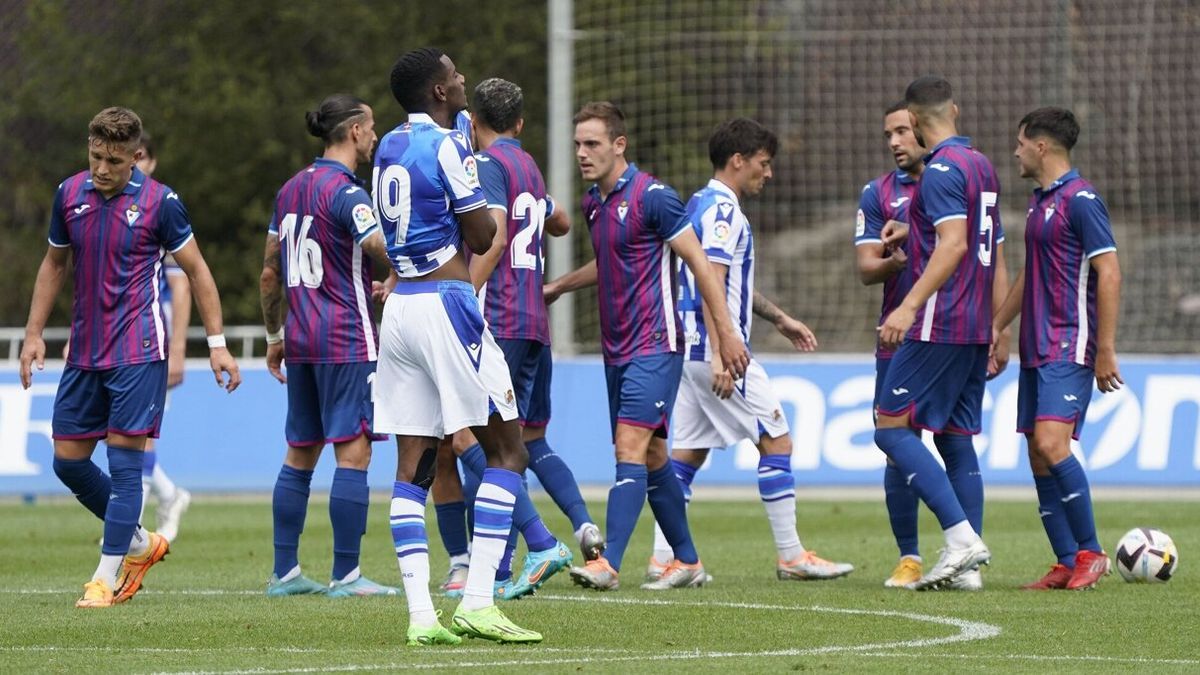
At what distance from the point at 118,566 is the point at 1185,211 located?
17001 millimetres

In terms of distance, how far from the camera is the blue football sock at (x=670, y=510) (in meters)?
9.60

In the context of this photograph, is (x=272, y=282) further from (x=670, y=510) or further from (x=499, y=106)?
(x=670, y=510)

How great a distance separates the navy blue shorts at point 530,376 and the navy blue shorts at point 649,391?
1.18 feet

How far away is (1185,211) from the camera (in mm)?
23109

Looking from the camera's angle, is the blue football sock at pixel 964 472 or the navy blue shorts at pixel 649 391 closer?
the navy blue shorts at pixel 649 391

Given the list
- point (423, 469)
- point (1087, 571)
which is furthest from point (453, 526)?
point (1087, 571)

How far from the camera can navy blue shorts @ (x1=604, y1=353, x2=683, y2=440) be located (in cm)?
936

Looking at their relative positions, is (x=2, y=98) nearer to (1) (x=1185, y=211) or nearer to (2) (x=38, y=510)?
(2) (x=38, y=510)

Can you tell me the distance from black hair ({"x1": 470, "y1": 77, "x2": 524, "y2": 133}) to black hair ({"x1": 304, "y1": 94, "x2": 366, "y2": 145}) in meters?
0.55

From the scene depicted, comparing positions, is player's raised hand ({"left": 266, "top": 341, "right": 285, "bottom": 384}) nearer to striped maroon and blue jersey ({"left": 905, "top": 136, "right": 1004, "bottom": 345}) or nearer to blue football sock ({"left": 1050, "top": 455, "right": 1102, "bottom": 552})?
striped maroon and blue jersey ({"left": 905, "top": 136, "right": 1004, "bottom": 345})

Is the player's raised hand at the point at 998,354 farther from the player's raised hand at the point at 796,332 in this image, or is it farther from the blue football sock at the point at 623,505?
the blue football sock at the point at 623,505

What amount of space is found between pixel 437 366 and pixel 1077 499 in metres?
3.78

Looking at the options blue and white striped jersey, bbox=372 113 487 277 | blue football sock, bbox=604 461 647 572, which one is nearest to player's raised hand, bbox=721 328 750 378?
blue football sock, bbox=604 461 647 572

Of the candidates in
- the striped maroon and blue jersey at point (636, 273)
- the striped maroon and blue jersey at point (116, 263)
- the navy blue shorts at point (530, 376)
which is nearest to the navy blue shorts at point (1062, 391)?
the striped maroon and blue jersey at point (636, 273)
